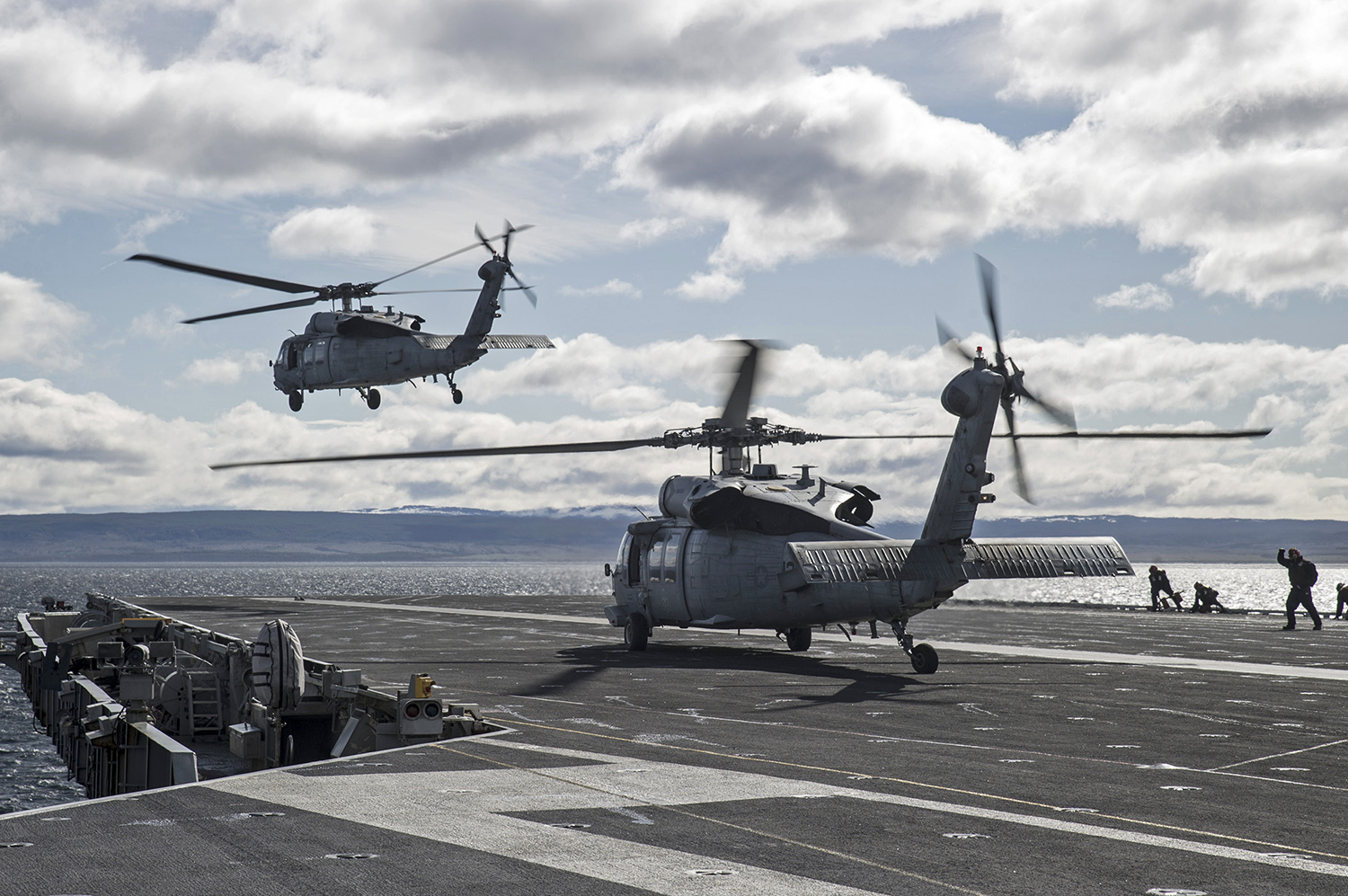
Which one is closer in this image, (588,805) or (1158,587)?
(588,805)

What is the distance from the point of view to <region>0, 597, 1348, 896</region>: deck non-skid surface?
29.5 feet

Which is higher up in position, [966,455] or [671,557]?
[966,455]

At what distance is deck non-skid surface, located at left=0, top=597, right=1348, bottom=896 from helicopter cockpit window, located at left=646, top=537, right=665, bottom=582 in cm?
682

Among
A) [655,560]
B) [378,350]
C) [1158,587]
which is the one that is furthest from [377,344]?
[1158,587]

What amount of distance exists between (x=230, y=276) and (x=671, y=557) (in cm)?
1704

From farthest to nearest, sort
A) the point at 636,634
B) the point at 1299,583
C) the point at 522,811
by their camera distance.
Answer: the point at 1299,583 → the point at 636,634 → the point at 522,811

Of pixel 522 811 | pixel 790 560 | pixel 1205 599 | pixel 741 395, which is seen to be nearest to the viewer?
pixel 522 811

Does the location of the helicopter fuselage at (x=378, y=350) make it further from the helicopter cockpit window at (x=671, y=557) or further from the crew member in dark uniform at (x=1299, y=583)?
the crew member in dark uniform at (x=1299, y=583)

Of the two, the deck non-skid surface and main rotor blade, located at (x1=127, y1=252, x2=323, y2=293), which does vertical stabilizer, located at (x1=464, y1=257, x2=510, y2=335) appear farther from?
the deck non-skid surface

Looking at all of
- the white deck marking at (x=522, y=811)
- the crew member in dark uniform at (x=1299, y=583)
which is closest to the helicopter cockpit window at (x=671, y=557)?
the white deck marking at (x=522, y=811)

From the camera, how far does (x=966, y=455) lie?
23969 millimetres

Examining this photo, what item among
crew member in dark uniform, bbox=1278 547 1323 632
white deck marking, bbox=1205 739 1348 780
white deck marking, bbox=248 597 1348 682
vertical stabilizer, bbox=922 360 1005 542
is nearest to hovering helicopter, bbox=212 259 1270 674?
vertical stabilizer, bbox=922 360 1005 542

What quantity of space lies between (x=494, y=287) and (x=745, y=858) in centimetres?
3729

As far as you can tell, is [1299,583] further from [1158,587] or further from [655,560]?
[655,560]
